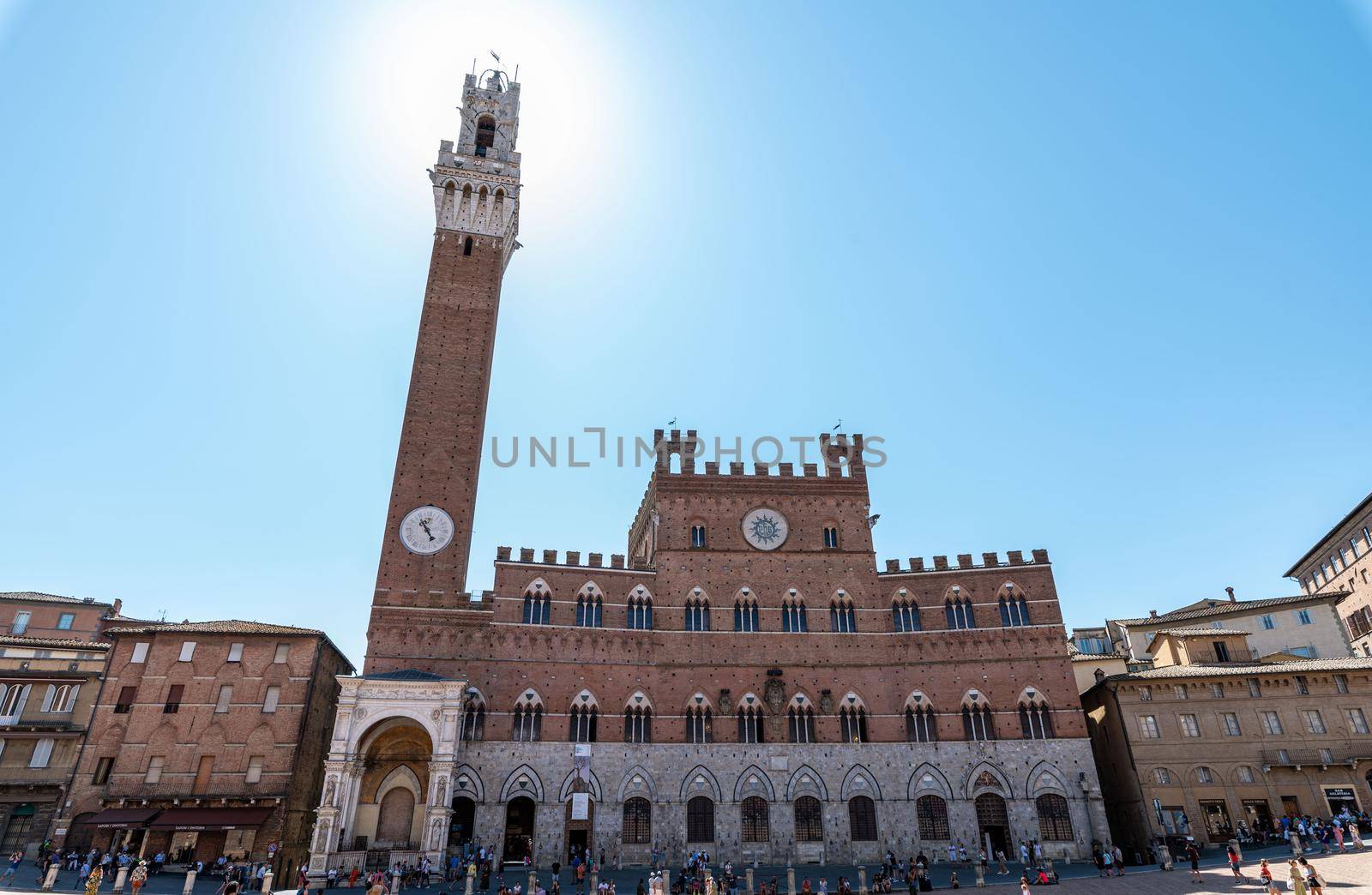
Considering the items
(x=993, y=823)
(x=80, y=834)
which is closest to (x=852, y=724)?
(x=993, y=823)

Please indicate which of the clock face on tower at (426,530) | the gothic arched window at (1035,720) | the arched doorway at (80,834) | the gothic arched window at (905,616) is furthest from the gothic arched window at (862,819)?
the arched doorway at (80,834)

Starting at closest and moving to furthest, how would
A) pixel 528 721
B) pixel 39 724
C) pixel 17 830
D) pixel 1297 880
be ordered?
pixel 1297 880, pixel 17 830, pixel 39 724, pixel 528 721

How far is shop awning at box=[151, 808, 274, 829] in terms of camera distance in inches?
1321

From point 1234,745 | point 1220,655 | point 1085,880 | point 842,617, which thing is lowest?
point 1085,880

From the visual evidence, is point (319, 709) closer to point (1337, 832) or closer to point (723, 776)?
point (723, 776)

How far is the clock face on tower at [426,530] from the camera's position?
1638 inches

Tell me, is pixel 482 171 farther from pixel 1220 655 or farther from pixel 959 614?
pixel 1220 655

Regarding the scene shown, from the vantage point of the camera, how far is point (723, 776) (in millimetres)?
38156

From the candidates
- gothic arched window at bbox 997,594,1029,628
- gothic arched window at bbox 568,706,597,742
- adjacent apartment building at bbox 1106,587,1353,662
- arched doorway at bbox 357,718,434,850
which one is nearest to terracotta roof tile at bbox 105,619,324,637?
arched doorway at bbox 357,718,434,850

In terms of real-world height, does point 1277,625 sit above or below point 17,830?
above

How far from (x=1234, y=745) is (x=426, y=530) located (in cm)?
4269

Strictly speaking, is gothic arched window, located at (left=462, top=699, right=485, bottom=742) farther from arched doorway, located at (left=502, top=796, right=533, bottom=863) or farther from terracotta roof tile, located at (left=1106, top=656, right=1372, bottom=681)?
terracotta roof tile, located at (left=1106, top=656, right=1372, bottom=681)

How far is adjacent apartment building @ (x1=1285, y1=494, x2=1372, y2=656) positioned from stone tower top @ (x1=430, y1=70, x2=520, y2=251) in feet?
187

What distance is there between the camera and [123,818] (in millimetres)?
33594
